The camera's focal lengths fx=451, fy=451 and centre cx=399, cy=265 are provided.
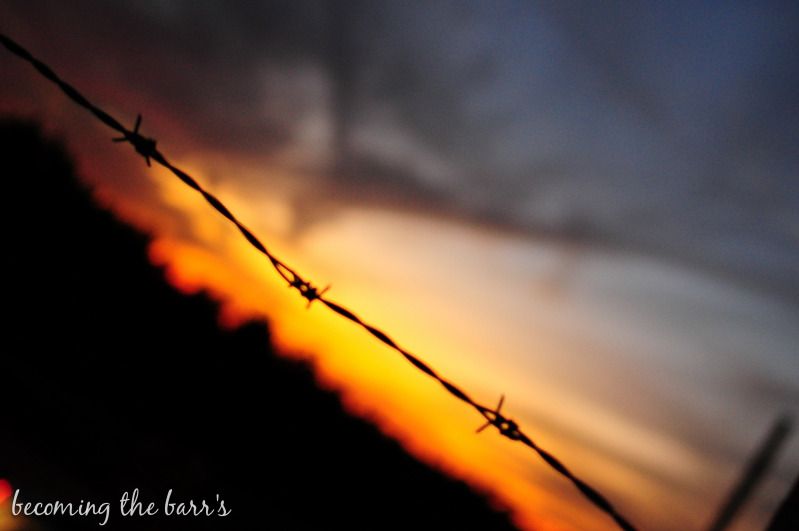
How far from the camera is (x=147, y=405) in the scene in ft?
33.2

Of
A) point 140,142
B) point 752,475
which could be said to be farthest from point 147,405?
point 752,475

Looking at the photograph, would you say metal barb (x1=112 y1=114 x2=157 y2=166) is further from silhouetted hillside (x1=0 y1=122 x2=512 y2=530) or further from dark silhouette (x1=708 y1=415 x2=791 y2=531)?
dark silhouette (x1=708 y1=415 x2=791 y2=531)

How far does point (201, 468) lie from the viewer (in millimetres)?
8734

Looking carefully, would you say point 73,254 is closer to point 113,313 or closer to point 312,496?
point 113,313

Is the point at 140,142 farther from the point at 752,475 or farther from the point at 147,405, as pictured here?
the point at 752,475

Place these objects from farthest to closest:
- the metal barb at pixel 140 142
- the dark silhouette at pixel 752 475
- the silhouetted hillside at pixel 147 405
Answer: the dark silhouette at pixel 752 475 → the silhouetted hillside at pixel 147 405 → the metal barb at pixel 140 142

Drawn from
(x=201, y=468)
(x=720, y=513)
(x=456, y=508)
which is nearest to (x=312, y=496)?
(x=201, y=468)

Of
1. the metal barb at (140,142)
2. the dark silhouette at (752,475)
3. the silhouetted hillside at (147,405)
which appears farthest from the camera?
the dark silhouette at (752,475)

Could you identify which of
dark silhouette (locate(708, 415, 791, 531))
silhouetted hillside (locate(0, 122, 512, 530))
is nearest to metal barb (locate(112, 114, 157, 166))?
silhouetted hillside (locate(0, 122, 512, 530))

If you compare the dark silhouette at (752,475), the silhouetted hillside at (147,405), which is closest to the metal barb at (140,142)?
the silhouetted hillside at (147,405)

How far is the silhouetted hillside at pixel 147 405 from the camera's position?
7281 millimetres

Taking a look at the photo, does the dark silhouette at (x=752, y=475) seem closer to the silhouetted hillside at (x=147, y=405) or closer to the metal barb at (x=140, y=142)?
the silhouetted hillside at (x=147, y=405)

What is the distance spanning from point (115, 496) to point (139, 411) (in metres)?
2.79

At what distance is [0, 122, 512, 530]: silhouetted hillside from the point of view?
7.28 metres
